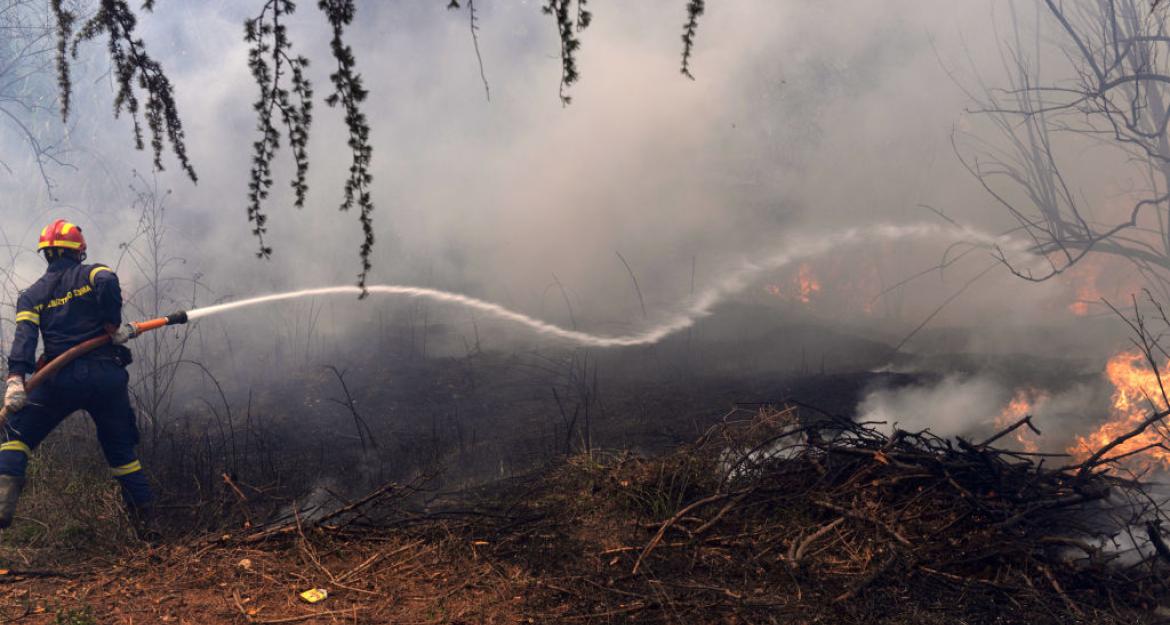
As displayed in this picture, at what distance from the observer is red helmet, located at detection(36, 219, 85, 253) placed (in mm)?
5734

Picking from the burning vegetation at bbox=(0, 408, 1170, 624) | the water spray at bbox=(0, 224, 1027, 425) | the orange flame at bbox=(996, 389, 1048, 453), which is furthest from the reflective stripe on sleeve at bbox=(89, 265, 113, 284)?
the orange flame at bbox=(996, 389, 1048, 453)

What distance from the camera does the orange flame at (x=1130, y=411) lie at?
7.20m

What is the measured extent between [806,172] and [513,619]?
13.5m

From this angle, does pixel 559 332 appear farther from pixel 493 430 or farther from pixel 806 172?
pixel 806 172

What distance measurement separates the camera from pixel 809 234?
15.6 metres

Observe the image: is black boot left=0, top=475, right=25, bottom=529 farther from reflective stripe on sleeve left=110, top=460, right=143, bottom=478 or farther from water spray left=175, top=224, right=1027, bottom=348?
water spray left=175, top=224, right=1027, bottom=348

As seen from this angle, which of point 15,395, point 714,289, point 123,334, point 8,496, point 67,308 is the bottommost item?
point 8,496

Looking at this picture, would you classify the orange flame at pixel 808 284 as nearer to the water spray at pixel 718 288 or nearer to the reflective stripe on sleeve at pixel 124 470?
the water spray at pixel 718 288

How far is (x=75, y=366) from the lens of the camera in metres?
5.52

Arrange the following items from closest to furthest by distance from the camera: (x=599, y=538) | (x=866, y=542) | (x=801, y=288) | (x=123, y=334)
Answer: (x=866, y=542) < (x=599, y=538) < (x=123, y=334) < (x=801, y=288)

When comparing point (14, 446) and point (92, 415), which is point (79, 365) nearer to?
point (92, 415)

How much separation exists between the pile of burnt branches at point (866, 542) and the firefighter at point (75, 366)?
321cm

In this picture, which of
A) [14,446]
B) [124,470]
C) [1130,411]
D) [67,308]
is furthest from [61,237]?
[1130,411]

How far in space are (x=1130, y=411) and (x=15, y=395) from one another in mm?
10067
